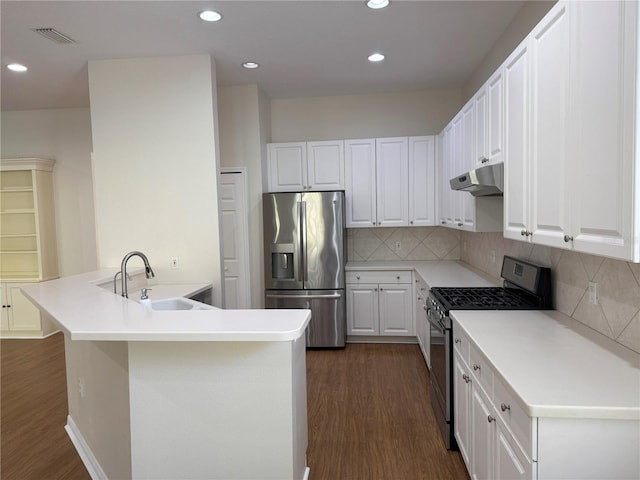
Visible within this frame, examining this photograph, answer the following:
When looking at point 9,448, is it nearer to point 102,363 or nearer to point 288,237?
point 102,363

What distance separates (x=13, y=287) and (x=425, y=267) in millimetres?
5147

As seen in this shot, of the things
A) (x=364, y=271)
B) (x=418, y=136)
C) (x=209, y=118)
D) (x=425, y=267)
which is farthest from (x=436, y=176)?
(x=209, y=118)

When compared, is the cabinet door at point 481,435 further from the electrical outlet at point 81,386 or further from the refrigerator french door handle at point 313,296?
the refrigerator french door handle at point 313,296

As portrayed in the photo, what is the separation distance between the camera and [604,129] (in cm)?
137

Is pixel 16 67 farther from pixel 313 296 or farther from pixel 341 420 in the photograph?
pixel 341 420

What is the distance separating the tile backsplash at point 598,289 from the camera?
1.71m

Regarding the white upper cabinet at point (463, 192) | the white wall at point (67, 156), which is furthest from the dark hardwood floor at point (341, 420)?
the white wall at point (67, 156)

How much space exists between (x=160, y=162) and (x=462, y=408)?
3.16 meters

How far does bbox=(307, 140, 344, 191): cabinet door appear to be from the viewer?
481 cm

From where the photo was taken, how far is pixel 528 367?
1.57m

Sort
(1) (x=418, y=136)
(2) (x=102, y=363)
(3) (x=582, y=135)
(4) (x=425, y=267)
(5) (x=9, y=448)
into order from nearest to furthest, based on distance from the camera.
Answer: (3) (x=582, y=135)
(2) (x=102, y=363)
(5) (x=9, y=448)
(4) (x=425, y=267)
(1) (x=418, y=136)

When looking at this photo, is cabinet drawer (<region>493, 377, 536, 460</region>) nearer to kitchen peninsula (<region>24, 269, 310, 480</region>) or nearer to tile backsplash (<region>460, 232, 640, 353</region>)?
tile backsplash (<region>460, 232, 640, 353</region>)

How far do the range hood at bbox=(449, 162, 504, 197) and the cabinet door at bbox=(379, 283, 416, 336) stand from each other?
6.06ft

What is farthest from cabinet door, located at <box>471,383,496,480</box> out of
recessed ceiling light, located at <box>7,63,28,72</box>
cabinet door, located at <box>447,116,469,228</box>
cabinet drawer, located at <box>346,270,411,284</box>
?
recessed ceiling light, located at <box>7,63,28,72</box>
